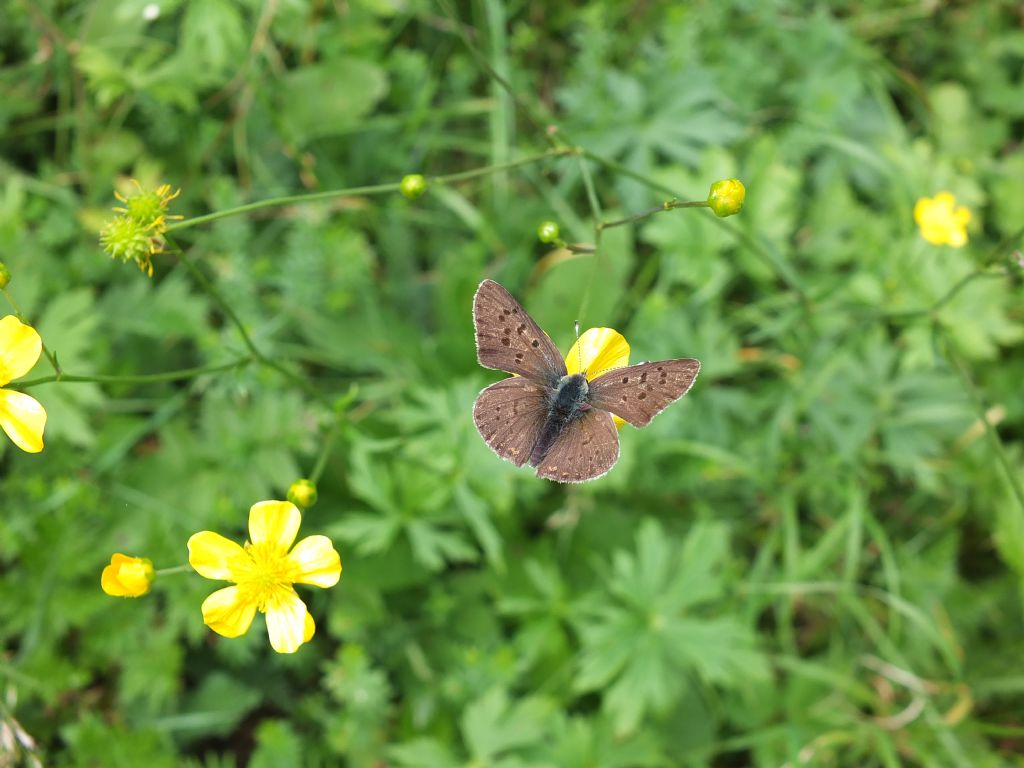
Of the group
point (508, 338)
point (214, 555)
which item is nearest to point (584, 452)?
point (508, 338)

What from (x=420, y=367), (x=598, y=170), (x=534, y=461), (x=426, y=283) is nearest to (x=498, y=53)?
(x=598, y=170)

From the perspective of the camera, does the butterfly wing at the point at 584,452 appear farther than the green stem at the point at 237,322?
No

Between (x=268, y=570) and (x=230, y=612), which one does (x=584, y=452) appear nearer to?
(x=268, y=570)

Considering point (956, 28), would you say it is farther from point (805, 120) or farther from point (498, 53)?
point (498, 53)

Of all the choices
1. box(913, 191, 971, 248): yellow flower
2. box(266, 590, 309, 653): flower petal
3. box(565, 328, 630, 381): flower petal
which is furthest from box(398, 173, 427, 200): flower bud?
box(913, 191, 971, 248): yellow flower

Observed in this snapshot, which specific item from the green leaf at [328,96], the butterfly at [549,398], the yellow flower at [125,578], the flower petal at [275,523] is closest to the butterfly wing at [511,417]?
the butterfly at [549,398]

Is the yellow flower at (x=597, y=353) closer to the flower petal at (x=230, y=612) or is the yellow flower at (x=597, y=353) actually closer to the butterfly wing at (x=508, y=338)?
the butterfly wing at (x=508, y=338)

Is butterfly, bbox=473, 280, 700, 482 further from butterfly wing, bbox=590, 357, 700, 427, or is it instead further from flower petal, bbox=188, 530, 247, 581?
flower petal, bbox=188, 530, 247, 581
